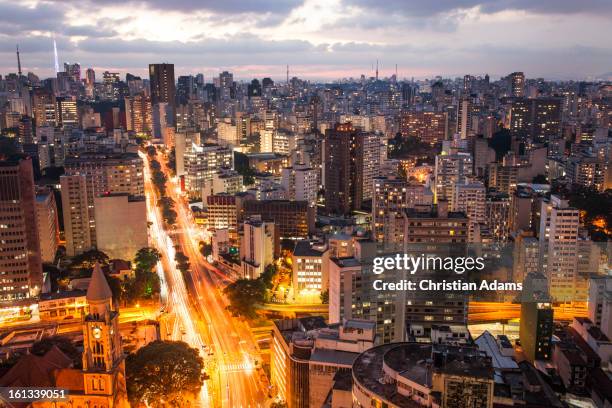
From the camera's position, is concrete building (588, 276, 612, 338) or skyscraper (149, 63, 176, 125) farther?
skyscraper (149, 63, 176, 125)

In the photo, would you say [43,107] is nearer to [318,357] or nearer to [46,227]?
[46,227]

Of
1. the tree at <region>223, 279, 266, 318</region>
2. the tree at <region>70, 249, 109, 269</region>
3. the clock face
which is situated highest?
the clock face

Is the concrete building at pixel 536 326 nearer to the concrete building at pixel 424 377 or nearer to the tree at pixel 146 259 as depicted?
the concrete building at pixel 424 377

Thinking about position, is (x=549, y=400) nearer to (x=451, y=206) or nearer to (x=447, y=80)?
(x=451, y=206)

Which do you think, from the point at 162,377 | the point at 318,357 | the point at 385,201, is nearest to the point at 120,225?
the point at 385,201

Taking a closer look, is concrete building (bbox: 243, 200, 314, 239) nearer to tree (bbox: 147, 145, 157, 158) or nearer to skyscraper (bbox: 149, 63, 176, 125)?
tree (bbox: 147, 145, 157, 158)

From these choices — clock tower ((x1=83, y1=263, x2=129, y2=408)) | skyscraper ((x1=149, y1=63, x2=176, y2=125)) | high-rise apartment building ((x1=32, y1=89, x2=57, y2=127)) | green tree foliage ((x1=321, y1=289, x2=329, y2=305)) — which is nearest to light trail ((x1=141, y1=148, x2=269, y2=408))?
green tree foliage ((x1=321, y1=289, x2=329, y2=305))
